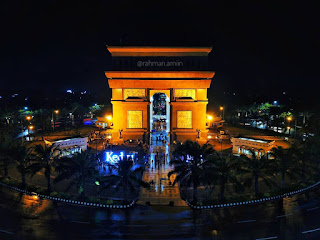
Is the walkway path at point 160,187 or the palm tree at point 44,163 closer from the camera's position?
the walkway path at point 160,187

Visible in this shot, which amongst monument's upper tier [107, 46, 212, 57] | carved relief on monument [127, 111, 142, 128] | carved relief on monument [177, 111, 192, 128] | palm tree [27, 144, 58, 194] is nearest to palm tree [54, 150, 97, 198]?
palm tree [27, 144, 58, 194]

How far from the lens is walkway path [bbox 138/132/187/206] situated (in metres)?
23.1

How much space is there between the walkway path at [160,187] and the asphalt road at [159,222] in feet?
4.04

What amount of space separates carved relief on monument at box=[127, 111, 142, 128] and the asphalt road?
25971 mm

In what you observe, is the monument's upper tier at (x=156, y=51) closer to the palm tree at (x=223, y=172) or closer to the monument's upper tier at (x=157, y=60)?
the monument's upper tier at (x=157, y=60)

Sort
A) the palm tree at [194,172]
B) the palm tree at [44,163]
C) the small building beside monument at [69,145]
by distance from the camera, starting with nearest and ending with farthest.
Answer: the palm tree at [194,172] → the palm tree at [44,163] → the small building beside monument at [69,145]

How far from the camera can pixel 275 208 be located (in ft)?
71.7

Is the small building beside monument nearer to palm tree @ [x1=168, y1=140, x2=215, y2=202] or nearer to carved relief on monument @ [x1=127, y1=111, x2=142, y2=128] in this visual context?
carved relief on monument @ [x1=127, y1=111, x2=142, y2=128]

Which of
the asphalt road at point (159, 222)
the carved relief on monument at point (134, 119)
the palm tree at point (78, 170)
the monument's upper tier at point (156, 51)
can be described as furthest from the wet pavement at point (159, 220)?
the monument's upper tier at point (156, 51)

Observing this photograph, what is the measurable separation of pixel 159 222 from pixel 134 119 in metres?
29.9

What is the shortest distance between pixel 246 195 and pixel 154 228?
32.2 ft

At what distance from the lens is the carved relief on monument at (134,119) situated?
4809 centimetres

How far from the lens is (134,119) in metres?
48.1

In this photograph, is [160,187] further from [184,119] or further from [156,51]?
[156,51]
